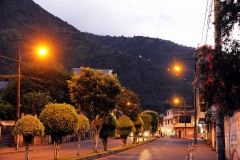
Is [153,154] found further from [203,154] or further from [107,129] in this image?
[107,129]

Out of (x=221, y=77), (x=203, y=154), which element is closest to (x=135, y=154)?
(x=203, y=154)

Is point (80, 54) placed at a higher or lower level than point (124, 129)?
higher

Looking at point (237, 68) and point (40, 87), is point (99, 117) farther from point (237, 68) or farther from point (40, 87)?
point (40, 87)

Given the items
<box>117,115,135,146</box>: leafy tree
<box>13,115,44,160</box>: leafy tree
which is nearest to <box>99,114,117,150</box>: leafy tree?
<box>117,115,135,146</box>: leafy tree

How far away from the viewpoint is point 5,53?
12738 cm

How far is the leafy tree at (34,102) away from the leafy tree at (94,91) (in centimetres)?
2410

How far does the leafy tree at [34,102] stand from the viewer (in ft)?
174

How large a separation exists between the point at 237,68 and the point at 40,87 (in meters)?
54.1

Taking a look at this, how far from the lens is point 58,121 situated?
21594 mm

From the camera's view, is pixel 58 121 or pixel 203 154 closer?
pixel 58 121

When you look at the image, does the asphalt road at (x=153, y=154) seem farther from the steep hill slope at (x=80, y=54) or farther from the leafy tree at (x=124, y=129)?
the steep hill slope at (x=80, y=54)

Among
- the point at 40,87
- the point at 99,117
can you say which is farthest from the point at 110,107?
the point at 40,87

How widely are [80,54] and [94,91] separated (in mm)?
125037

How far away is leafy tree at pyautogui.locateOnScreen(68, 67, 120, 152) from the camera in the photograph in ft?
95.9
